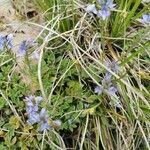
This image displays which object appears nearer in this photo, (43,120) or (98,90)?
(43,120)

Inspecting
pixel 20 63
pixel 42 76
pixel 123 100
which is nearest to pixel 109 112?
pixel 123 100

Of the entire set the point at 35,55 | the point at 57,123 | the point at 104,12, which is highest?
the point at 104,12

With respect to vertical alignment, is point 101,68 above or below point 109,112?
above

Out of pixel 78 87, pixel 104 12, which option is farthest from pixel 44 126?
pixel 104 12

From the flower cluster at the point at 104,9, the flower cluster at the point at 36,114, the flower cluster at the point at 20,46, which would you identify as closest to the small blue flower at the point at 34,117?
the flower cluster at the point at 36,114

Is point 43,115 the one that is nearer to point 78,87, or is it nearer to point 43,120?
point 43,120

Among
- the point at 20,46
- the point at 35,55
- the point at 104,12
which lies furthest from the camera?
the point at 35,55

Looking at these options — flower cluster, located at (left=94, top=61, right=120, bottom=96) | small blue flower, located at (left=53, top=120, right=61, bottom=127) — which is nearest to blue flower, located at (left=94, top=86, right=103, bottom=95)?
flower cluster, located at (left=94, top=61, right=120, bottom=96)

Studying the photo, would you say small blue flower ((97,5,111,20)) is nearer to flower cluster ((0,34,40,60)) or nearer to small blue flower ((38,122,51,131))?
flower cluster ((0,34,40,60))

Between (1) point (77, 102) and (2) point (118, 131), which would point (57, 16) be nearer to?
(1) point (77, 102)
